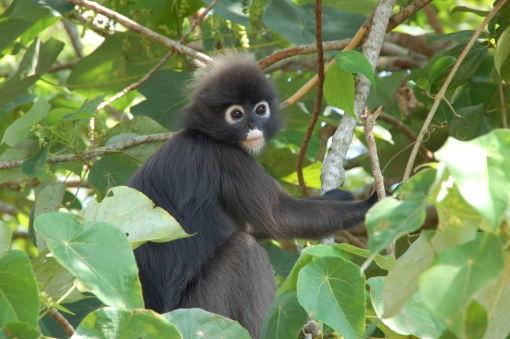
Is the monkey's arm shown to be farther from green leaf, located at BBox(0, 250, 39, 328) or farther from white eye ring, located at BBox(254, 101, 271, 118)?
green leaf, located at BBox(0, 250, 39, 328)

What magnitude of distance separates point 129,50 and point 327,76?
3.13 meters

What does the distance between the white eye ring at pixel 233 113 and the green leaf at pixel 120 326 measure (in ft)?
9.20

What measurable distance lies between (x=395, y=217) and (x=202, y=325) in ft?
3.41

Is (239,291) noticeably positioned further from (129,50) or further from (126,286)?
(129,50)

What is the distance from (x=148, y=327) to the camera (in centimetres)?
215

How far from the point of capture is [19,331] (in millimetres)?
2080

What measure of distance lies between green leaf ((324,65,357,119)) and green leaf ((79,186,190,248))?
5.09 feet

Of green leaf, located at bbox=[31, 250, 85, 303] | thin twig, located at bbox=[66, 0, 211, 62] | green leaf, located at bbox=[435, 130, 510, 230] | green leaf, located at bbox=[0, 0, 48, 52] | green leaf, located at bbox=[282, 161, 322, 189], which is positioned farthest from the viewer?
green leaf, located at bbox=[282, 161, 322, 189]

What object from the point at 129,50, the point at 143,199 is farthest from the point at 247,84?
the point at 143,199

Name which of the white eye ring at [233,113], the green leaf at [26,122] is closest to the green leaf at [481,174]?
the green leaf at [26,122]

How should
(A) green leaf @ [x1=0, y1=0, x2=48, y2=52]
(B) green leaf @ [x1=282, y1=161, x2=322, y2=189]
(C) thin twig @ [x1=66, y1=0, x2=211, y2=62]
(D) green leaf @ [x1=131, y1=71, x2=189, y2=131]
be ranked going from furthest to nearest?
1. (B) green leaf @ [x1=282, y1=161, x2=322, y2=189]
2. (D) green leaf @ [x1=131, y1=71, x2=189, y2=131]
3. (A) green leaf @ [x1=0, y1=0, x2=48, y2=52]
4. (C) thin twig @ [x1=66, y1=0, x2=211, y2=62]

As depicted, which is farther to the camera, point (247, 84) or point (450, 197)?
point (247, 84)

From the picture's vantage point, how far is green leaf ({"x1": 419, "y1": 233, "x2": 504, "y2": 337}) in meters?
1.57

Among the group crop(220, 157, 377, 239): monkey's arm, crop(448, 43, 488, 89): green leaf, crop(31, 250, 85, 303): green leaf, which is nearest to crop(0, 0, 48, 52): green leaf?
crop(220, 157, 377, 239): monkey's arm
